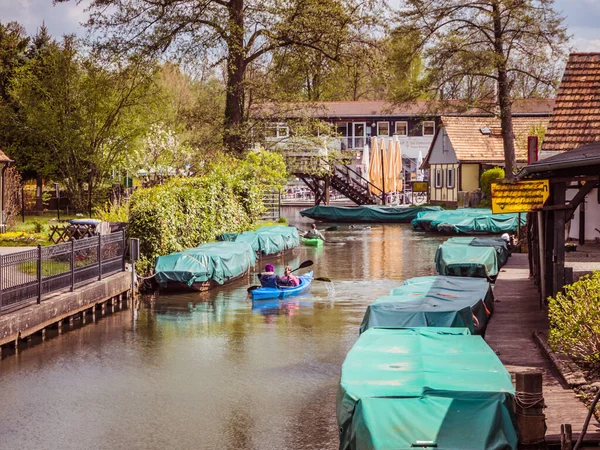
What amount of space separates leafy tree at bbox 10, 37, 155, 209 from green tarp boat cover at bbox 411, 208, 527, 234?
18935 millimetres

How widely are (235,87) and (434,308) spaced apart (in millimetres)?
34844

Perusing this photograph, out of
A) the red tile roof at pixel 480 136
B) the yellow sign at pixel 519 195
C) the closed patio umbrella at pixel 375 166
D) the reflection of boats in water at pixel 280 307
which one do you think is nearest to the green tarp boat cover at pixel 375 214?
the closed patio umbrella at pixel 375 166

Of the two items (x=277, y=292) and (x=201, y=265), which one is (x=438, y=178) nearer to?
(x=201, y=265)

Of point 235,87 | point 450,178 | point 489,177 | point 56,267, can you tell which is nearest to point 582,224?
point 56,267

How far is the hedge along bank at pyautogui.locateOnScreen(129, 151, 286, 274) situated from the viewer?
1278 inches

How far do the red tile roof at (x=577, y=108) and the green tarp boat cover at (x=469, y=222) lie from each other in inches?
996

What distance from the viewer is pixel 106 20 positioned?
166 ft

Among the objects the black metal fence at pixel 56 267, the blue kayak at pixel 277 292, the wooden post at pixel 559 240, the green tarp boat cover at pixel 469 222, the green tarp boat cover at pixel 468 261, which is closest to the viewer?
the wooden post at pixel 559 240

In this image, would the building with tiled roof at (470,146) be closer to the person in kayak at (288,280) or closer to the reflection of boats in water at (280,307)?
the person in kayak at (288,280)

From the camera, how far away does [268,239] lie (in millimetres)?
42031

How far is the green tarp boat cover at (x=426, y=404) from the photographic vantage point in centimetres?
1105

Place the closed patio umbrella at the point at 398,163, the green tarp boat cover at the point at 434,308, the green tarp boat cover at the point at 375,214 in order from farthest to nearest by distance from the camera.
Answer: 1. the closed patio umbrella at the point at 398,163
2. the green tarp boat cover at the point at 375,214
3. the green tarp boat cover at the point at 434,308

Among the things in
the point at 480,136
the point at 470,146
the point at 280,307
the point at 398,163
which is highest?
the point at 480,136

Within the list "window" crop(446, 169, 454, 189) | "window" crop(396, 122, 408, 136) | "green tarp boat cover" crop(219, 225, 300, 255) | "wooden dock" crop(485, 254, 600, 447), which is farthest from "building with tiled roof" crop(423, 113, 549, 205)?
"wooden dock" crop(485, 254, 600, 447)
